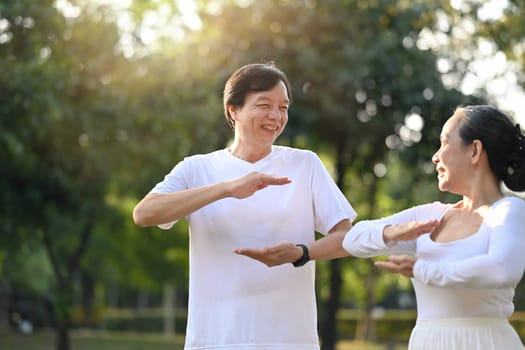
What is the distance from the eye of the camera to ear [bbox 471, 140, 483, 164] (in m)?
4.09

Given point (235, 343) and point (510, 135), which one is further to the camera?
point (235, 343)

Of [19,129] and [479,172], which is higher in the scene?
[19,129]

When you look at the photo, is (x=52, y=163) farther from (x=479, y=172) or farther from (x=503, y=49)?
(x=479, y=172)

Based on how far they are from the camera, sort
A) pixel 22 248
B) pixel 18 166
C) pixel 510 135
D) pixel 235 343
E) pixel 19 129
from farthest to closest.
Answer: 1. pixel 22 248
2. pixel 18 166
3. pixel 19 129
4. pixel 235 343
5. pixel 510 135

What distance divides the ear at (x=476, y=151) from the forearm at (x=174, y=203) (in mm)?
1090

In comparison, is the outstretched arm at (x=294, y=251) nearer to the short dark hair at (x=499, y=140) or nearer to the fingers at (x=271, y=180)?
the fingers at (x=271, y=180)

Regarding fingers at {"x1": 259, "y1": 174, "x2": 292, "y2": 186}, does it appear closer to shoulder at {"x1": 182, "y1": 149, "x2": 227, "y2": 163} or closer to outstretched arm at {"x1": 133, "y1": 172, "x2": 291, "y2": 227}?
outstretched arm at {"x1": 133, "y1": 172, "x2": 291, "y2": 227}

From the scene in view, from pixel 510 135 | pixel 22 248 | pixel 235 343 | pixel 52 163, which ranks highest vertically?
pixel 52 163

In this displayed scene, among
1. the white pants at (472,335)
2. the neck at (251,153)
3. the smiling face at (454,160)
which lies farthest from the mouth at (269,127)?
the white pants at (472,335)

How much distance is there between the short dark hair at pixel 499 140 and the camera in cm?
408

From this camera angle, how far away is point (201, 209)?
191 inches

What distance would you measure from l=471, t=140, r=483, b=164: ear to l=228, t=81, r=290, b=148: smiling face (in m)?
1.06

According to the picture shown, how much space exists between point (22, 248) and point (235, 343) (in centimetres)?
2120

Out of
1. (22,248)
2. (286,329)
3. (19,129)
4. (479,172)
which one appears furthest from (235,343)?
(22,248)
